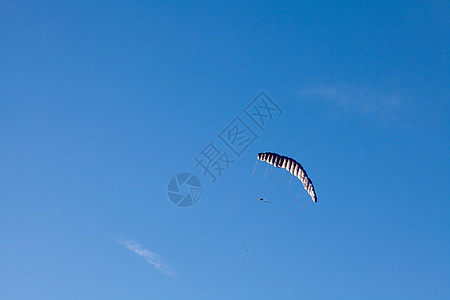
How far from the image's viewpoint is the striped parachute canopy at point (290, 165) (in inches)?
2236

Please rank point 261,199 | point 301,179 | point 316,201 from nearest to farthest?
point 316,201
point 301,179
point 261,199

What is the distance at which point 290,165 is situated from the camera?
59219 millimetres

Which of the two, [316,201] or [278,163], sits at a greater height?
[278,163]

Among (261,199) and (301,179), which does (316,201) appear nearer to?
(301,179)

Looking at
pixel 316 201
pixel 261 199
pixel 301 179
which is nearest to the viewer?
pixel 316 201

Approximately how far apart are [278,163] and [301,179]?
11.6 ft

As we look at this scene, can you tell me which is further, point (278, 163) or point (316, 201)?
point (278, 163)

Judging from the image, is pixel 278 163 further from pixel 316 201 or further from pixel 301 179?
pixel 316 201

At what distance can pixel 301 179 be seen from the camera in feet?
191

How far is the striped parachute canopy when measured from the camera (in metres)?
56.8

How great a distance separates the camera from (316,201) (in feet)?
179

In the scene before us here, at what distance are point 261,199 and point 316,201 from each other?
10211 mm

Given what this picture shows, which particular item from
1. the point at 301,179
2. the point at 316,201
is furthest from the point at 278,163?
the point at 316,201

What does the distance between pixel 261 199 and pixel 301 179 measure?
7.08 meters
